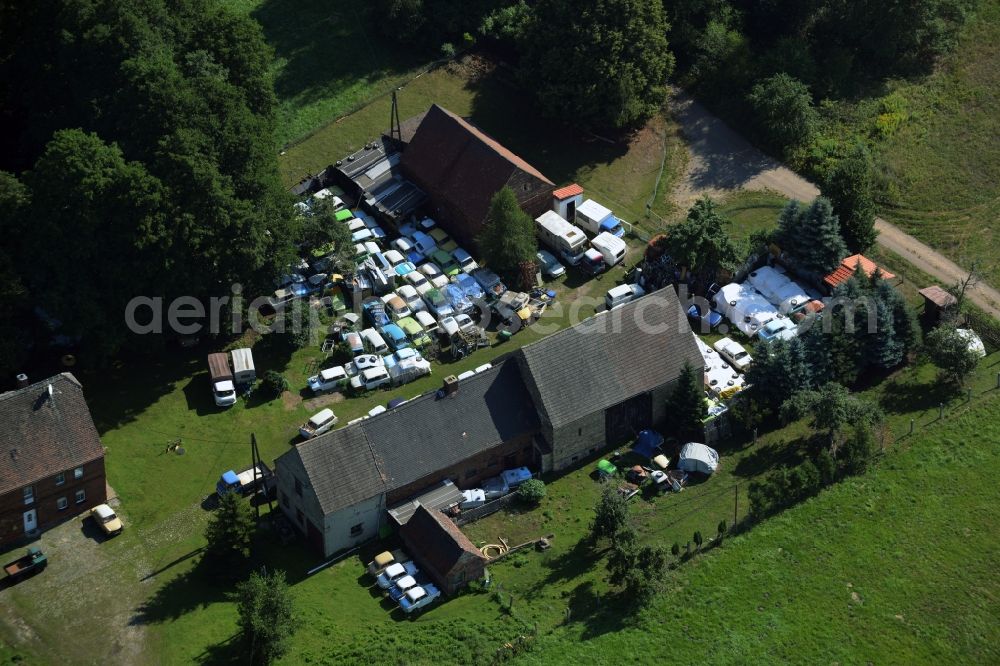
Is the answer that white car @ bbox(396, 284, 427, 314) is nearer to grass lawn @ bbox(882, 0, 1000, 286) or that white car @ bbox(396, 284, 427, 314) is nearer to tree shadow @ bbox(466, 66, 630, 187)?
tree shadow @ bbox(466, 66, 630, 187)

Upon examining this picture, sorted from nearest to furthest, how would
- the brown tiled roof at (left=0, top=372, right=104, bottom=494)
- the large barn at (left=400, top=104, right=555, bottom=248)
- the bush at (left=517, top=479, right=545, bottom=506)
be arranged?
the brown tiled roof at (left=0, top=372, right=104, bottom=494), the bush at (left=517, top=479, right=545, bottom=506), the large barn at (left=400, top=104, right=555, bottom=248)

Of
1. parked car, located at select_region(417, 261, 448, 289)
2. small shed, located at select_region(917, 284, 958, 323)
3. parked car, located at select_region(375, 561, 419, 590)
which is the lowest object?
small shed, located at select_region(917, 284, 958, 323)

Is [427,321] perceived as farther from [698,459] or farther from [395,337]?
[698,459]

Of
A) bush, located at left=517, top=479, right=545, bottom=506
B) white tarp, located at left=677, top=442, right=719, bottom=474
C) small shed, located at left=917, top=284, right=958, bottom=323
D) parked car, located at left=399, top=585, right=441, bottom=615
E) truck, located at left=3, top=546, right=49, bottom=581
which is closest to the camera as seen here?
parked car, located at left=399, top=585, right=441, bottom=615

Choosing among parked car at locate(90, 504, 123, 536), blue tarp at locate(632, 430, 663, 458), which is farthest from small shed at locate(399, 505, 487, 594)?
parked car at locate(90, 504, 123, 536)

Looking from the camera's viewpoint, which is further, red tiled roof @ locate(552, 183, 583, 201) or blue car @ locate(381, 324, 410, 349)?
red tiled roof @ locate(552, 183, 583, 201)

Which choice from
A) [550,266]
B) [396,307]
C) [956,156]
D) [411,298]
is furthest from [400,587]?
[956,156]

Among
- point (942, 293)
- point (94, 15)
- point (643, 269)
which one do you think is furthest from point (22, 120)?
point (942, 293)
